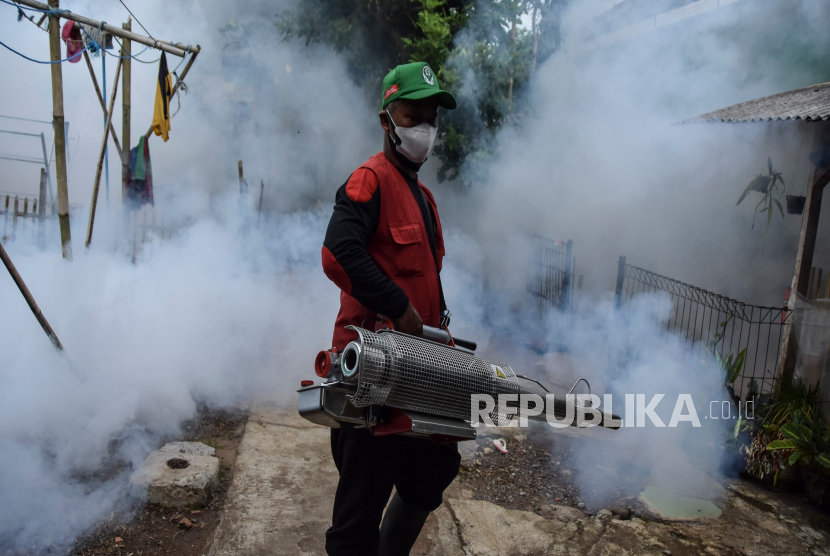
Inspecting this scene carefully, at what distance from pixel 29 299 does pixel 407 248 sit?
2.56 meters

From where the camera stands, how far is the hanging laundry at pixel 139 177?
601 cm

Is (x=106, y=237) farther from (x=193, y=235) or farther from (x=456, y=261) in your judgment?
(x=456, y=261)

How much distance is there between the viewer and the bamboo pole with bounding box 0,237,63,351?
10.6 ft

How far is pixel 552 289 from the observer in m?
7.80

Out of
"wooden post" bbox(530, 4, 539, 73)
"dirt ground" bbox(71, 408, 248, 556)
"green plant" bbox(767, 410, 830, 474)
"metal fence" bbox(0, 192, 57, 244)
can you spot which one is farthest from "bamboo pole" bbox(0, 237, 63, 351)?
"wooden post" bbox(530, 4, 539, 73)

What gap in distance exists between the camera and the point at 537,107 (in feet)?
28.2

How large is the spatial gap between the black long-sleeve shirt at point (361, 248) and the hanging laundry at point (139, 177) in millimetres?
Answer: 4752

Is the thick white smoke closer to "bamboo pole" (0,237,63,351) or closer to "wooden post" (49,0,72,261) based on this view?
"bamboo pole" (0,237,63,351)

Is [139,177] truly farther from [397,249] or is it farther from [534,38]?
[534,38]

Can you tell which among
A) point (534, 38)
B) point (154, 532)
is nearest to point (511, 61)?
point (534, 38)

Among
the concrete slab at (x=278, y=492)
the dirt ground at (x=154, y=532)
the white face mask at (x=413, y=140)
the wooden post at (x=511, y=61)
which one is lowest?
Answer: the concrete slab at (x=278, y=492)

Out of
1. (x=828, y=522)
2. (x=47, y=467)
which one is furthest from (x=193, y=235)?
(x=828, y=522)

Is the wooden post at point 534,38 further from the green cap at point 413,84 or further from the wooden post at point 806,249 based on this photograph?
the green cap at point 413,84

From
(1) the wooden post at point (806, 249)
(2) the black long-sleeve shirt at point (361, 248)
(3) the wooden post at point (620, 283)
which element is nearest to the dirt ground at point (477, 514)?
(1) the wooden post at point (806, 249)
